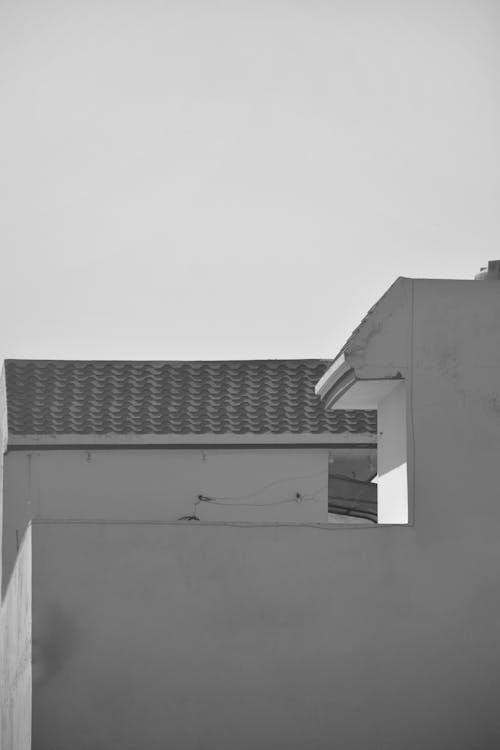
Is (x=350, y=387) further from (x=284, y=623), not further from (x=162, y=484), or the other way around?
(x=162, y=484)

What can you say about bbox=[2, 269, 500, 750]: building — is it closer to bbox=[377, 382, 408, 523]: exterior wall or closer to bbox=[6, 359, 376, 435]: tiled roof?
bbox=[377, 382, 408, 523]: exterior wall

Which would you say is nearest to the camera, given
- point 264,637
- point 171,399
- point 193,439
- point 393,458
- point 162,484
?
point 264,637

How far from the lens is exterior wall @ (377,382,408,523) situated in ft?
52.2

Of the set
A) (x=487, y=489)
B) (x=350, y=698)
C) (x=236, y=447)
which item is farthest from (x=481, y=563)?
(x=236, y=447)

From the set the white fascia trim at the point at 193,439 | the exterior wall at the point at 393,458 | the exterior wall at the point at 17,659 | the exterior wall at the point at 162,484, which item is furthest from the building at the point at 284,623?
the white fascia trim at the point at 193,439

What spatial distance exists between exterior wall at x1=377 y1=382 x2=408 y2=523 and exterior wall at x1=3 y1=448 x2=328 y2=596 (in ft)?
24.3

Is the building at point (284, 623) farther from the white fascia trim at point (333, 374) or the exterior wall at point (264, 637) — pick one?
the white fascia trim at point (333, 374)

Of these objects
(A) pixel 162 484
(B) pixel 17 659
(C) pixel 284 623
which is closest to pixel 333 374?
(C) pixel 284 623

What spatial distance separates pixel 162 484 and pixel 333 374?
897 centimetres

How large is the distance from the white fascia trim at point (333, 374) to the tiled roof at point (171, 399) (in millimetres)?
7929

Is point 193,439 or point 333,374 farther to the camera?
point 193,439

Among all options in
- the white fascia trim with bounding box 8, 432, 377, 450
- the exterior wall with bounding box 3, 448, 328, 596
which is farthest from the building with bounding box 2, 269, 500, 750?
the white fascia trim with bounding box 8, 432, 377, 450

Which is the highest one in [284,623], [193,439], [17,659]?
[193,439]

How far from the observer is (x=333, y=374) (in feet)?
53.7
